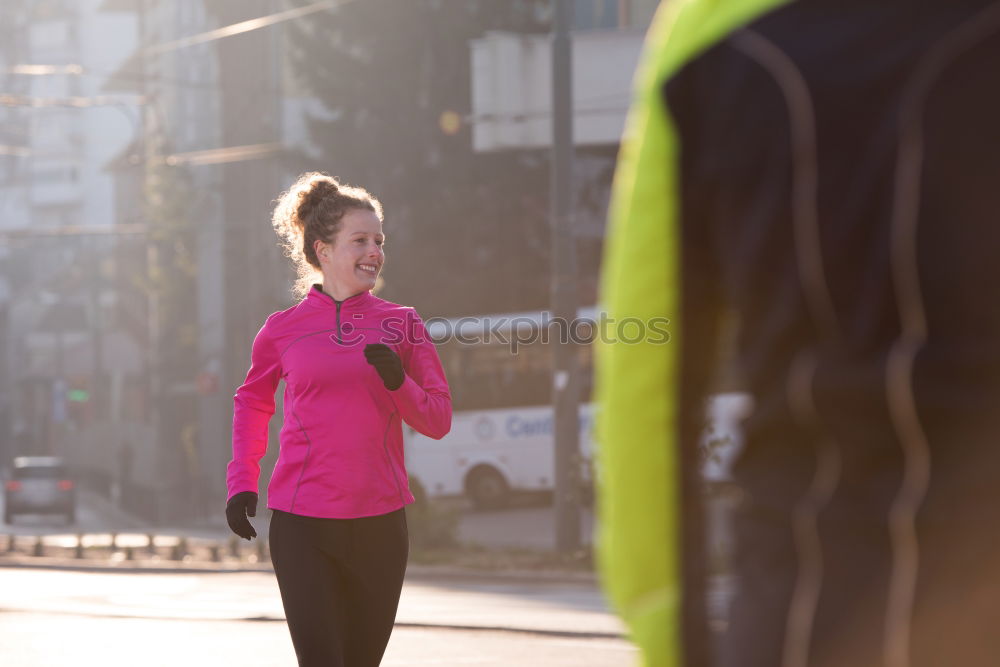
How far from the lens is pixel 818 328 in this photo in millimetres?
1451

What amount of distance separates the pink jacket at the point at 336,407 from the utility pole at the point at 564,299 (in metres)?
12.9

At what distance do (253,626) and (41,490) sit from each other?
29.0m

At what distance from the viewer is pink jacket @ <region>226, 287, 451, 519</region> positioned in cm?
522

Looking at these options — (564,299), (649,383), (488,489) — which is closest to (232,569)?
(564,299)

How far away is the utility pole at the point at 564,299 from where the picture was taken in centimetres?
1866

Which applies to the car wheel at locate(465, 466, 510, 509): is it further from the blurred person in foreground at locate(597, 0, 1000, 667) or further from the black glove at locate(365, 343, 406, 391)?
the blurred person in foreground at locate(597, 0, 1000, 667)

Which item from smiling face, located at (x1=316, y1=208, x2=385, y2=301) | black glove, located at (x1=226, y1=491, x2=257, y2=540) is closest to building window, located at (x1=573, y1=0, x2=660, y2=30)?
smiling face, located at (x1=316, y1=208, x2=385, y2=301)

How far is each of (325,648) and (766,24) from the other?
146 inches

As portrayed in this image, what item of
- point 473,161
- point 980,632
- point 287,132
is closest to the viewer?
point 980,632

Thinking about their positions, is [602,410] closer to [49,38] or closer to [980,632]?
[980,632]

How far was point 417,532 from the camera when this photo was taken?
70.8ft

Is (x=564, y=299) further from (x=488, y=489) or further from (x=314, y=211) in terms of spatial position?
(x=314, y=211)

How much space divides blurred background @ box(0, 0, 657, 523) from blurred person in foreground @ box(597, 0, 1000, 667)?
1723cm

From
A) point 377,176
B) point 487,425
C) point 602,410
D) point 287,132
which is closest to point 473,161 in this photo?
point 377,176
